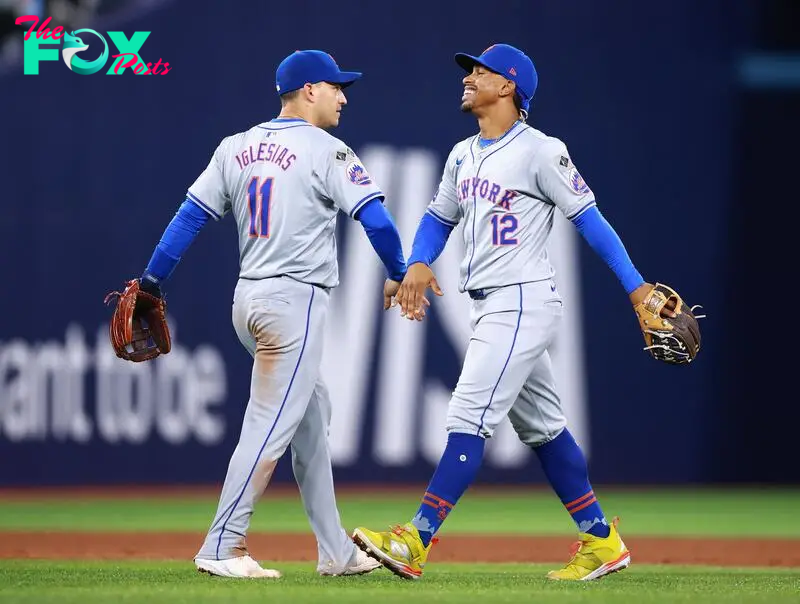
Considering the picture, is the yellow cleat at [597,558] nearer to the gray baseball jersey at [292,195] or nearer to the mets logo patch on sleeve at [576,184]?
the mets logo patch on sleeve at [576,184]

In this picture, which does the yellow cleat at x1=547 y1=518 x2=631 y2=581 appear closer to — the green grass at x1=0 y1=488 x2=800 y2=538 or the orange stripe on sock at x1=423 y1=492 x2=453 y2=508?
the orange stripe on sock at x1=423 y1=492 x2=453 y2=508

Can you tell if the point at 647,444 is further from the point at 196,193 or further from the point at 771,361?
the point at 196,193

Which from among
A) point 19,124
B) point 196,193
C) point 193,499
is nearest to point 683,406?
point 193,499

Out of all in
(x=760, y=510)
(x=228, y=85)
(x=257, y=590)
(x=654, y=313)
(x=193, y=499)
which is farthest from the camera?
(x=228, y=85)

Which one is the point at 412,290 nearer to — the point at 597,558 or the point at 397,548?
the point at 397,548

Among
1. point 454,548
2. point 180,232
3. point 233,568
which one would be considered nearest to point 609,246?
point 180,232

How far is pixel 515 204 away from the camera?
16.0 feet

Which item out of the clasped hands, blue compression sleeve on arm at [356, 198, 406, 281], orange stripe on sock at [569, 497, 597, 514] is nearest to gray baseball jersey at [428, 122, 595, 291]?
the clasped hands

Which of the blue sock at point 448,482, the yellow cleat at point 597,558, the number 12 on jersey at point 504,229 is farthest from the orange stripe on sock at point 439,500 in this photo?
the number 12 on jersey at point 504,229

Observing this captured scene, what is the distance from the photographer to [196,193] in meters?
4.92

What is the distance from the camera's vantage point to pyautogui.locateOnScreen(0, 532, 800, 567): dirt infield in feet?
20.7

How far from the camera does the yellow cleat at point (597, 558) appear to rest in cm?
496

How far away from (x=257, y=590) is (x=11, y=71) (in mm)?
7027

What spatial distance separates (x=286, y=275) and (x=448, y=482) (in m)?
0.92
